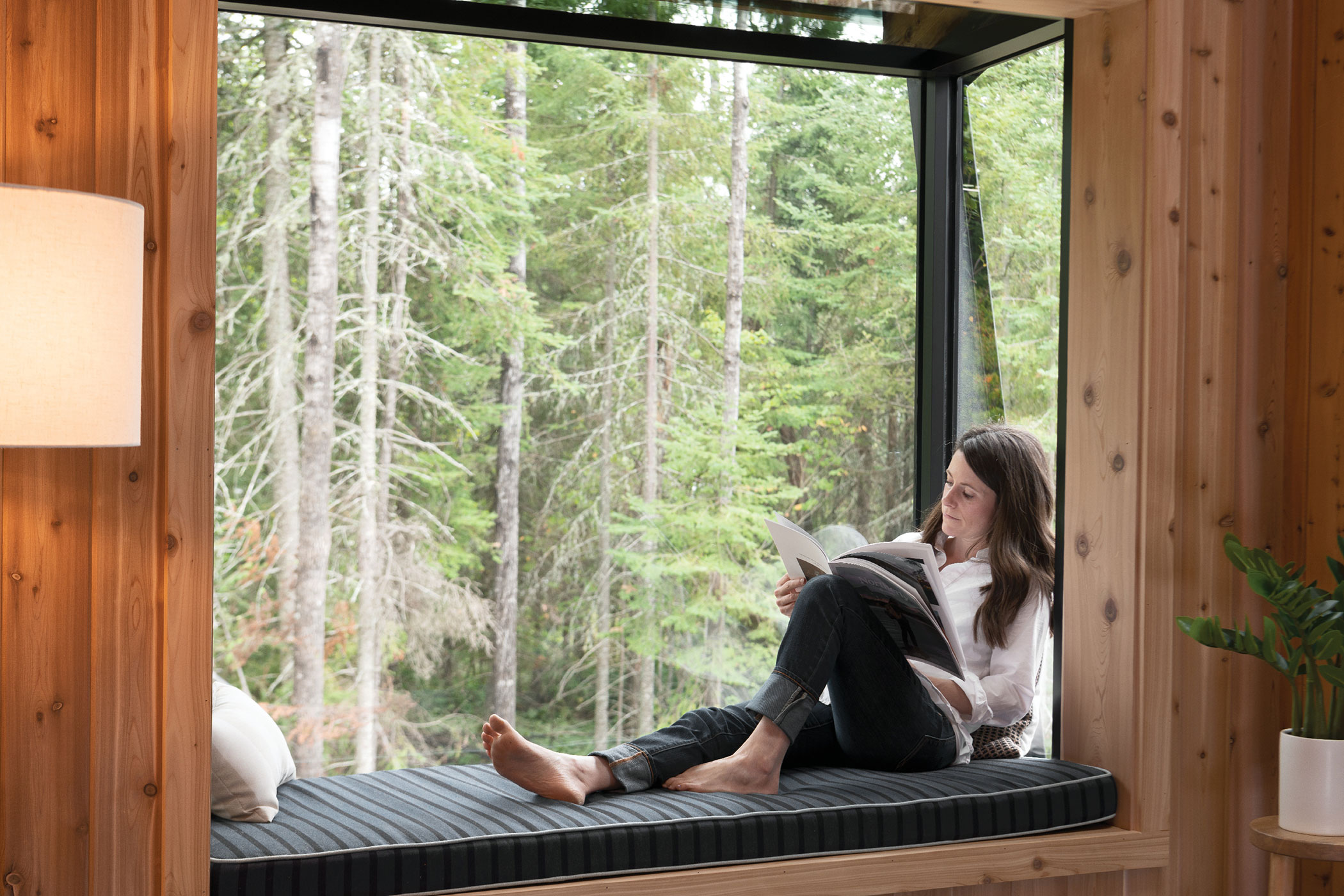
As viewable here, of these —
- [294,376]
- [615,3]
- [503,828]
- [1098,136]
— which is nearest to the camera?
[503,828]

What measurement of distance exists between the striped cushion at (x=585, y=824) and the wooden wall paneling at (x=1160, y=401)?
5.2 inches

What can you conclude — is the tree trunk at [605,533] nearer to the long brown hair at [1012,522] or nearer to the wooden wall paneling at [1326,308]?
the long brown hair at [1012,522]

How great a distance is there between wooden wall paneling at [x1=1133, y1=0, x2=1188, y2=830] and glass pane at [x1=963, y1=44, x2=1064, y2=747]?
55 cm

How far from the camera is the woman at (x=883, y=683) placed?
2102 millimetres

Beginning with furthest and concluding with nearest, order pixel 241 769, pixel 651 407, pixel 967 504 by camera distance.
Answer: pixel 651 407 < pixel 967 504 < pixel 241 769

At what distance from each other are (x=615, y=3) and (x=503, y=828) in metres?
1.93

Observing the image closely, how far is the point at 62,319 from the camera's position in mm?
1362

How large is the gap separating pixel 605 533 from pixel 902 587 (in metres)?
3.72

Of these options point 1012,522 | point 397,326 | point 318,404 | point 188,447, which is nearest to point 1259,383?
point 1012,522

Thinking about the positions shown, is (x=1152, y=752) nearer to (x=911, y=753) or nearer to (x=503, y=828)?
(x=911, y=753)

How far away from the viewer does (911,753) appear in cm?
227

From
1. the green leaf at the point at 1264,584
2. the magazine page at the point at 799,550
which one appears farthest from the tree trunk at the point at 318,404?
the green leaf at the point at 1264,584

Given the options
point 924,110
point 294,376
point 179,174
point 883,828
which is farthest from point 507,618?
point 179,174

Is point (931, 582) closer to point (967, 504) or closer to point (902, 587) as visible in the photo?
point (902, 587)
